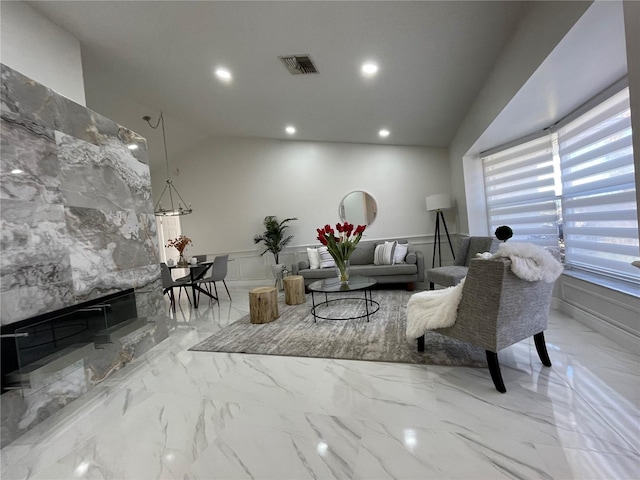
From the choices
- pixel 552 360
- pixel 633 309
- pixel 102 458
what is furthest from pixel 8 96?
pixel 633 309

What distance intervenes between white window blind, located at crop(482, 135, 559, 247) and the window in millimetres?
12

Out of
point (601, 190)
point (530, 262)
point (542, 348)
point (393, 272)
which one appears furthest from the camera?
point (393, 272)

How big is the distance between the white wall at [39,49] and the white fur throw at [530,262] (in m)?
3.78

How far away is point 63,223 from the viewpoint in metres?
2.10

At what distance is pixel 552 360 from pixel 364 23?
2969 mm

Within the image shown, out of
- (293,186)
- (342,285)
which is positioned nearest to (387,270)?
(342,285)

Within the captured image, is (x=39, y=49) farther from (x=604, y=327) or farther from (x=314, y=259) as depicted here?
(x=604, y=327)

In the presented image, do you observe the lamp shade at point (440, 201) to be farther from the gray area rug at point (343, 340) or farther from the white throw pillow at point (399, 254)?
the gray area rug at point (343, 340)

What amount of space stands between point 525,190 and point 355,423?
364 centimetres

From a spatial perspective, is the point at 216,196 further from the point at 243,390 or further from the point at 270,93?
the point at 243,390

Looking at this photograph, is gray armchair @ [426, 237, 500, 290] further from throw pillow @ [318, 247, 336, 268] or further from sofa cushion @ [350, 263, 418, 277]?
throw pillow @ [318, 247, 336, 268]

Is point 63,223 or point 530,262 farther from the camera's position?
point 63,223

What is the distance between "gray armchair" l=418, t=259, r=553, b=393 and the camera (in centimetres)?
171

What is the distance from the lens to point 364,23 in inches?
91.7
